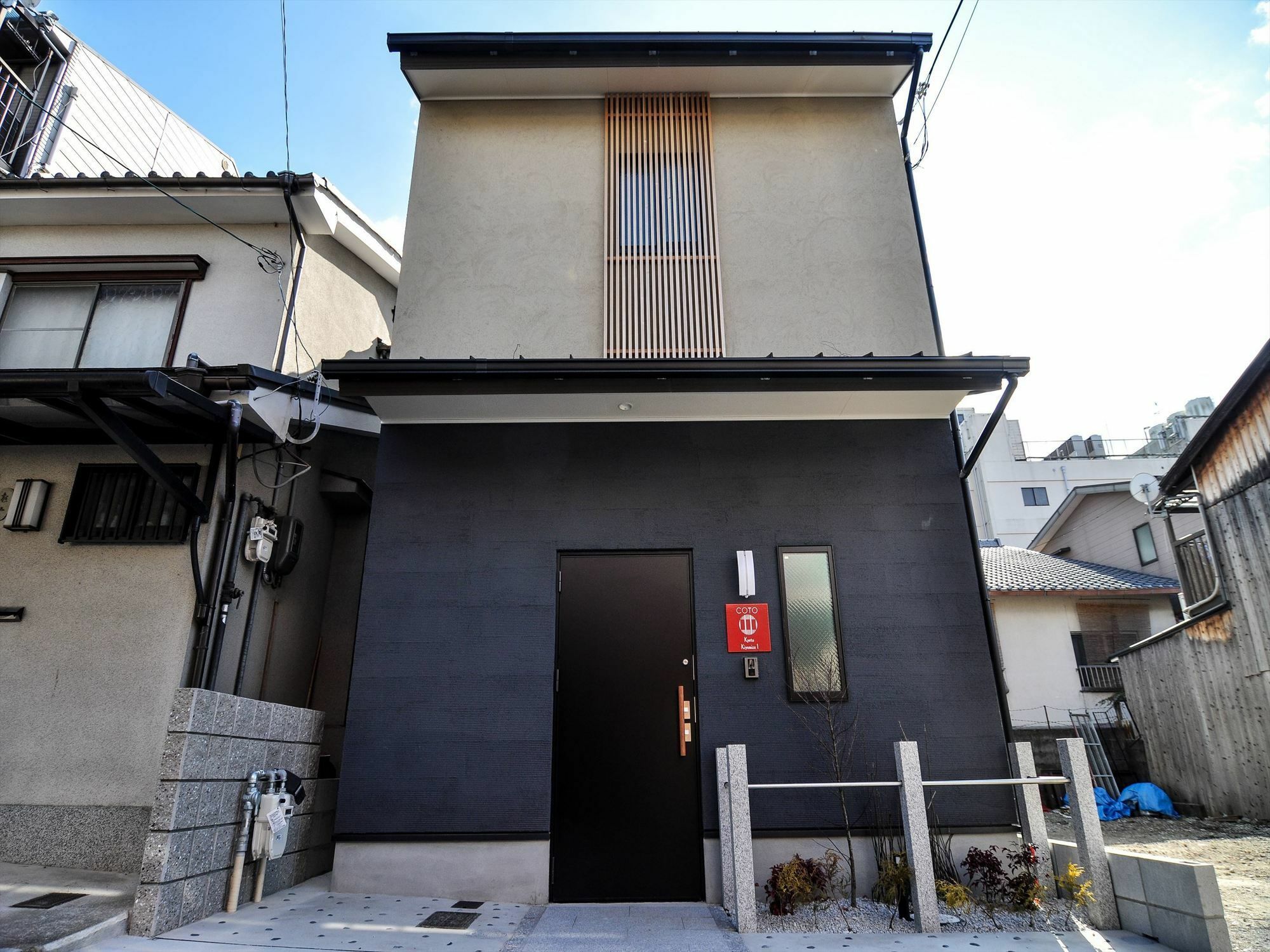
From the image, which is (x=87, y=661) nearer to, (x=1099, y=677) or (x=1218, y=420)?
(x=1218, y=420)

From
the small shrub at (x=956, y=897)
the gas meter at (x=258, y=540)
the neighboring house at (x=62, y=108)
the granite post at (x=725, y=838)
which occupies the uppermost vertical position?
the neighboring house at (x=62, y=108)

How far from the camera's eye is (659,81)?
21.5ft

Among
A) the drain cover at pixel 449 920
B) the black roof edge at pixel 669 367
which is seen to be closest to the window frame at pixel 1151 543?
the black roof edge at pixel 669 367

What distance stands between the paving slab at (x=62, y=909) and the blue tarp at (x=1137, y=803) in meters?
10.5

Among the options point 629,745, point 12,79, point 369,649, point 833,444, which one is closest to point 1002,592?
point 833,444

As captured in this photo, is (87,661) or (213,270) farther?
(213,270)

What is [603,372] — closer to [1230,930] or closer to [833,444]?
[833,444]

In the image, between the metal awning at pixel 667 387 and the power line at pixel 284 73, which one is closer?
the metal awning at pixel 667 387

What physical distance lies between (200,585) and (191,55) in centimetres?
512

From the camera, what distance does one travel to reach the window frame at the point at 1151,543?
53.9ft

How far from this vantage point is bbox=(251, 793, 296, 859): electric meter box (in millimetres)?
4184

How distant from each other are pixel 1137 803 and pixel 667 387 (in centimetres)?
931

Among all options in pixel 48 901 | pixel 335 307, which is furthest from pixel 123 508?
pixel 335 307

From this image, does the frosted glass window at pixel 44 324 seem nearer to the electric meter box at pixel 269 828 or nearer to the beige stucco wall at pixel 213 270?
the beige stucco wall at pixel 213 270
